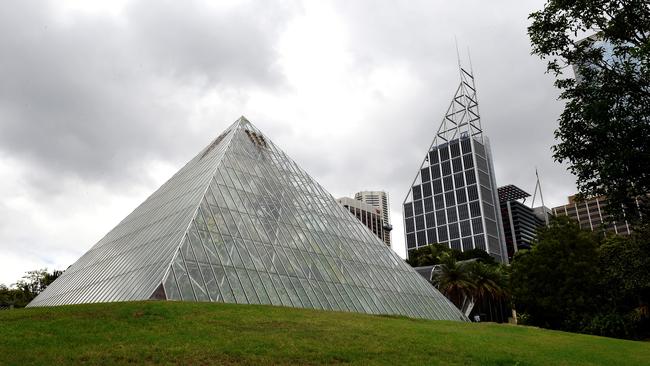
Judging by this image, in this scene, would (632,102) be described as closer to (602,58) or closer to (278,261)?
(602,58)

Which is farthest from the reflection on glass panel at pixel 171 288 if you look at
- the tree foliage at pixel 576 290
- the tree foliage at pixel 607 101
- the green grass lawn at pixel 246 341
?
the tree foliage at pixel 576 290

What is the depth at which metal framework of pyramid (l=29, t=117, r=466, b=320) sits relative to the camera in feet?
84.9

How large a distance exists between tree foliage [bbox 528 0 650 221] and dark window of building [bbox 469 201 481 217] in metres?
181

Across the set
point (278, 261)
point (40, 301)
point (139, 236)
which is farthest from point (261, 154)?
point (40, 301)

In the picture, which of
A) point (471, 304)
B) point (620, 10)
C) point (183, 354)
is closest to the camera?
point (183, 354)

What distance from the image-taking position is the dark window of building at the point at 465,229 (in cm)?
19388

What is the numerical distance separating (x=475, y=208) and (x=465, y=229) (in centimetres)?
908

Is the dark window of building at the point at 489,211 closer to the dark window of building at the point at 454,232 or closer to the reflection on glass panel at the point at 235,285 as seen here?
the dark window of building at the point at 454,232

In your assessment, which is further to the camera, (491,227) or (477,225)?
(491,227)

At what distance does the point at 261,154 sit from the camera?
44.2 metres

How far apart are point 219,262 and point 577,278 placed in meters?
31.8

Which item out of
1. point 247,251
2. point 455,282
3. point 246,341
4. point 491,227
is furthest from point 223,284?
point 491,227

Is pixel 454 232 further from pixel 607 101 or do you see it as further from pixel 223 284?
pixel 607 101

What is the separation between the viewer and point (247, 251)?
29.1 meters
